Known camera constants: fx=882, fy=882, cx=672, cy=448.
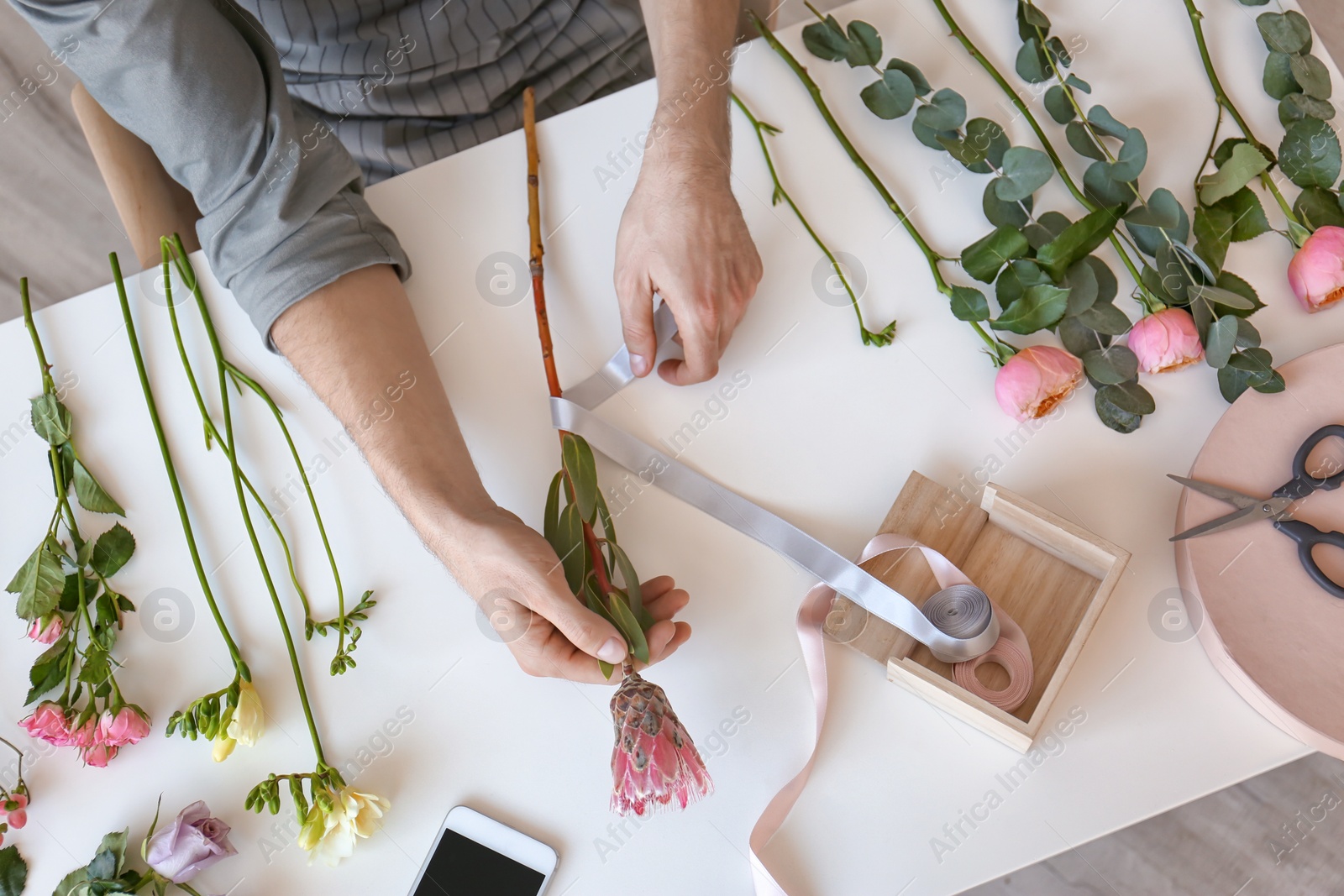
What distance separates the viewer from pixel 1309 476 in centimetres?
75

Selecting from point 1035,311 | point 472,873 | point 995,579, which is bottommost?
point 472,873

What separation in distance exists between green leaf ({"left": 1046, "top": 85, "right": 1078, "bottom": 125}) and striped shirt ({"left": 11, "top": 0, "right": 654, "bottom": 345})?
61cm

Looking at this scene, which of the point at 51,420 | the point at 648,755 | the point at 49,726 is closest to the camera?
the point at 648,755

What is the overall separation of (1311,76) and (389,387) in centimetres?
97

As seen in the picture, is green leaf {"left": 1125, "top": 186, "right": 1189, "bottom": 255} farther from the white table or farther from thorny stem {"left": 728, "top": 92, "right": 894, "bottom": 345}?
thorny stem {"left": 728, "top": 92, "right": 894, "bottom": 345}

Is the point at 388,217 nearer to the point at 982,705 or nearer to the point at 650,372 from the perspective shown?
the point at 650,372

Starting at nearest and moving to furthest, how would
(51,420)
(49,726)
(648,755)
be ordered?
(648,755) → (49,726) → (51,420)

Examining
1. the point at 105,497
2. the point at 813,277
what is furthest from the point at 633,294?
the point at 105,497

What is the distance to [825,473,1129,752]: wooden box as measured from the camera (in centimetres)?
72

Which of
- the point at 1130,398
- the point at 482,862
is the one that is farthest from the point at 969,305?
the point at 482,862

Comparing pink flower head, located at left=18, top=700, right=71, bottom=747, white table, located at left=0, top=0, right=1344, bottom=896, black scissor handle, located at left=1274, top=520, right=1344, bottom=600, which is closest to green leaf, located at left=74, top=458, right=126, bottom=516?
white table, located at left=0, top=0, right=1344, bottom=896

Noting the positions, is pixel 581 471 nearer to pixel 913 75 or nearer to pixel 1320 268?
pixel 913 75

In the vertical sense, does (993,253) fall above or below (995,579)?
above

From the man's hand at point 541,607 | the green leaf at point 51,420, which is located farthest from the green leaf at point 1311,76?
the green leaf at point 51,420
